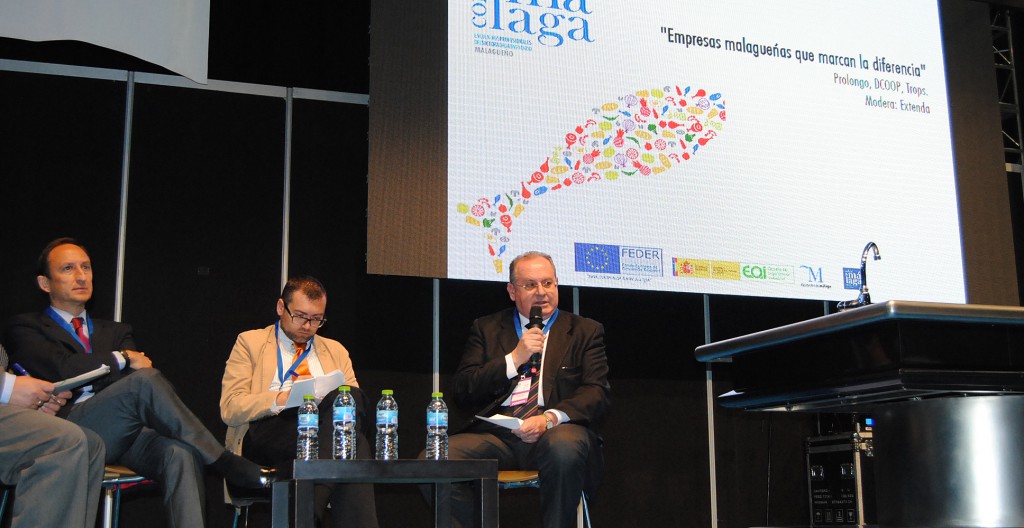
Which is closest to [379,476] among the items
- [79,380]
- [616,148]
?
[79,380]

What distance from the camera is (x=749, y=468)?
509 centimetres

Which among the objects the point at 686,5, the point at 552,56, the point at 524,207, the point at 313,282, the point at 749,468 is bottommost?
the point at 749,468

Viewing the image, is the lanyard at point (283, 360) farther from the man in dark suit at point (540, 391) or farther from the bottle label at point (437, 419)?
the bottle label at point (437, 419)

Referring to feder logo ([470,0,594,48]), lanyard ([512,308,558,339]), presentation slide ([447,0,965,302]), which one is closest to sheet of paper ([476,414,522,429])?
lanyard ([512,308,558,339])

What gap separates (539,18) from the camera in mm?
4660

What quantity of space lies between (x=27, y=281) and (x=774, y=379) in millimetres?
3278

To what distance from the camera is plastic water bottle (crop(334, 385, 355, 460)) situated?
3.01 m

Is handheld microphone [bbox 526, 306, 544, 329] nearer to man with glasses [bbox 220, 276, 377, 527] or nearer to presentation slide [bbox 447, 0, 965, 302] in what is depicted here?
man with glasses [bbox 220, 276, 377, 527]

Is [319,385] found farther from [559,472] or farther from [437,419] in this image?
[559,472]

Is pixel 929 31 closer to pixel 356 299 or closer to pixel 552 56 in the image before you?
pixel 552 56

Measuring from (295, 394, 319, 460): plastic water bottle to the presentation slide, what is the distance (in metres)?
1.30

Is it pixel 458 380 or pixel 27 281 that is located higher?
pixel 27 281

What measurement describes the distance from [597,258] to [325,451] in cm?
166

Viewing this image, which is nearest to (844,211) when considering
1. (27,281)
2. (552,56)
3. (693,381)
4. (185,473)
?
(693,381)
